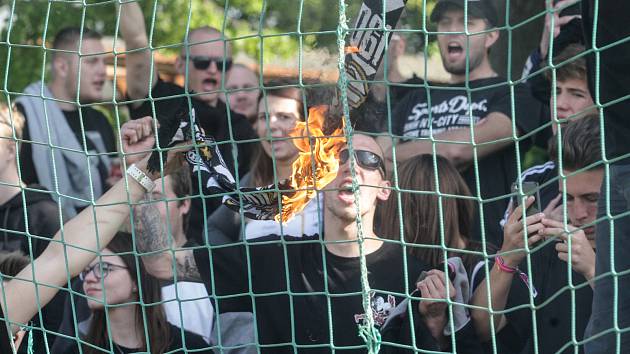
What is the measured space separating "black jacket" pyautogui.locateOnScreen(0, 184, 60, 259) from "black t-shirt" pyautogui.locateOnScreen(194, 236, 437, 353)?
87cm

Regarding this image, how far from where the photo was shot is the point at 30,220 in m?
4.13

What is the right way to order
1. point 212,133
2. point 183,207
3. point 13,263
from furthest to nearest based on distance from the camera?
point 212,133
point 183,207
point 13,263

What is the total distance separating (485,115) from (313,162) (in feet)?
4.04

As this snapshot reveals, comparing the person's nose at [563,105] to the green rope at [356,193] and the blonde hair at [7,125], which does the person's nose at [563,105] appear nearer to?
the green rope at [356,193]

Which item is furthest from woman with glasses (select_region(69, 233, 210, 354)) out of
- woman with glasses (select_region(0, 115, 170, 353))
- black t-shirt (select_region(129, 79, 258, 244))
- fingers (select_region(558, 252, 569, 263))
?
fingers (select_region(558, 252, 569, 263))

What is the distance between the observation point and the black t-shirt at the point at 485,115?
4.23m

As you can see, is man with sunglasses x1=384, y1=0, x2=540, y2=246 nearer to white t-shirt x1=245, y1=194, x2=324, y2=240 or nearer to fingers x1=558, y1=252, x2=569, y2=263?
white t-shirt x1=245, y1=194, x2=324, y2=240

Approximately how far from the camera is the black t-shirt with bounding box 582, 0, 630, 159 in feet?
9.03

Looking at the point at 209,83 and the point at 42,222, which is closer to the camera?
the point at 42,222

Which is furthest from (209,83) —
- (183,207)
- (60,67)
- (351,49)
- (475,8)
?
(351,49)

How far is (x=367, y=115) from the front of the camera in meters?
3.33

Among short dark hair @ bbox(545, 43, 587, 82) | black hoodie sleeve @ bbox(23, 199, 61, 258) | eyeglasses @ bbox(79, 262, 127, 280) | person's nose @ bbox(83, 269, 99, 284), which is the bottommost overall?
person's nose @ bbox(83, 269, 99, 284)

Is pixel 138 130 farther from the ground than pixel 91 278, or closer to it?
farther from the ground

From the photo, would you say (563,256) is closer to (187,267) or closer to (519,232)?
(519,232)
